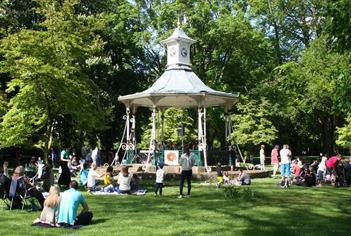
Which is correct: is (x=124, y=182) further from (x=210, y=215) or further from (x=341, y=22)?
(x=341, y=22)

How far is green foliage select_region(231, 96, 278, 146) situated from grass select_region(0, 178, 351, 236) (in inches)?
989

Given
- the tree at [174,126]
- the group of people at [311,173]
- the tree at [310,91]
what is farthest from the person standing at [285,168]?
the tree at [174,126]

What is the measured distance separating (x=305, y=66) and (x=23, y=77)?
2472cm

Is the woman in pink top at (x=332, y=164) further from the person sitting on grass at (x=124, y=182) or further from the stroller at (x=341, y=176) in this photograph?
the person sitting on grass at (x=124, y=182)

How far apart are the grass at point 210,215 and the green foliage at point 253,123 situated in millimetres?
25108

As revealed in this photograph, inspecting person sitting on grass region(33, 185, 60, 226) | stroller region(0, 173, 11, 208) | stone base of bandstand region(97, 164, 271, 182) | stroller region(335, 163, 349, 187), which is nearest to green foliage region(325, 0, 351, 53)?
person sitting on grass region(33, 185, 60, 226)

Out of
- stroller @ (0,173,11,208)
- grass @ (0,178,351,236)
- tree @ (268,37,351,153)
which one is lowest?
grass @ (0,178,351,236)

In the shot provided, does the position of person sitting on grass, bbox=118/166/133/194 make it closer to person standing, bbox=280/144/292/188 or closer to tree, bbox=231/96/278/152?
person standing, bbox=280/144/292/188

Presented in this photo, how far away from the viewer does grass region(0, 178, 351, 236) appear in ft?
37.0

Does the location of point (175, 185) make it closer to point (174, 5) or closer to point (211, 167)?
point (211, 167)

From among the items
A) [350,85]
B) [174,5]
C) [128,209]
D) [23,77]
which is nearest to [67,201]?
[128,209]

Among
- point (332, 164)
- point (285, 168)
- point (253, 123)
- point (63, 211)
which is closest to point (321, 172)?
point (332, 164)

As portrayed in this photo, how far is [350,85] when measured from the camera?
1325cm

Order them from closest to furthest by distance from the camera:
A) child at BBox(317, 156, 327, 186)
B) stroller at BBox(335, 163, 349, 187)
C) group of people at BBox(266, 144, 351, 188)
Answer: group of people at BBox(266, 144, 351, 188) → stroller at BBox(335, 163, 349, 187) → child at BBox(317, 156, 327, 186)
